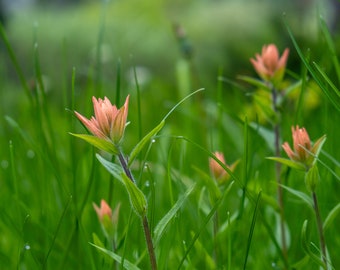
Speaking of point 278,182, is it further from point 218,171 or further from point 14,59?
point 14,59

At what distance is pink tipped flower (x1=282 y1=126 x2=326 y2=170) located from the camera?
79 cm

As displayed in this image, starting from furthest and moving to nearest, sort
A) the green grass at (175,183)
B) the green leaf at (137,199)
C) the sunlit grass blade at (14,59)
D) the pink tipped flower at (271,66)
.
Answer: the sunlit grass blade at (14,59) < the pink tipped flower at (271,66) < the green grass at (175,183) < the green leaf at (137,199)

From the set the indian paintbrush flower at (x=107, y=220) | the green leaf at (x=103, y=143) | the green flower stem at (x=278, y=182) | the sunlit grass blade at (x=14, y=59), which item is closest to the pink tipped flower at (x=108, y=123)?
the green leaf at (x=103, y=143)

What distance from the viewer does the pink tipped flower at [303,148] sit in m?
0.79

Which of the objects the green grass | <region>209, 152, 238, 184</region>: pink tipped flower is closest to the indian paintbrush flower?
the green grass

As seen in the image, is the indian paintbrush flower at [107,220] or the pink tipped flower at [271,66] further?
the pink tipped flower at [271,66]

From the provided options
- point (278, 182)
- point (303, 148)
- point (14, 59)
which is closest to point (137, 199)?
point (303, 148)

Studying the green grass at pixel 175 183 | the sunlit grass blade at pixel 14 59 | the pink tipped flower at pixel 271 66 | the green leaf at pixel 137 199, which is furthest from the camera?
the sunlit grass blade at pixel 14 59

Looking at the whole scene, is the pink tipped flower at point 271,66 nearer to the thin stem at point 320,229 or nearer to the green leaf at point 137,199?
the thin stem at point 320,229

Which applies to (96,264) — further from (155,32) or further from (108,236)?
(155,32)

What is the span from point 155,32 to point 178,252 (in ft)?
11.5

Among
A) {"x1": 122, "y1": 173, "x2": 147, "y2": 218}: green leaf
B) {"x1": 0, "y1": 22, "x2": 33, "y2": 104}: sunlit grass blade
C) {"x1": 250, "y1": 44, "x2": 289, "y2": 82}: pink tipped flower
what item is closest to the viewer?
{"x1": 122, "y1": 173, "x2": 147, "y2": 218}: green leaf

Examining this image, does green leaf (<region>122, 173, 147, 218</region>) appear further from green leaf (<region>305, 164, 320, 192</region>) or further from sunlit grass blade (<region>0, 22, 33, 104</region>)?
sunlit grass blade (<region>0, 22, 33, 104</region>)

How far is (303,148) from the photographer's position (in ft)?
2.56
